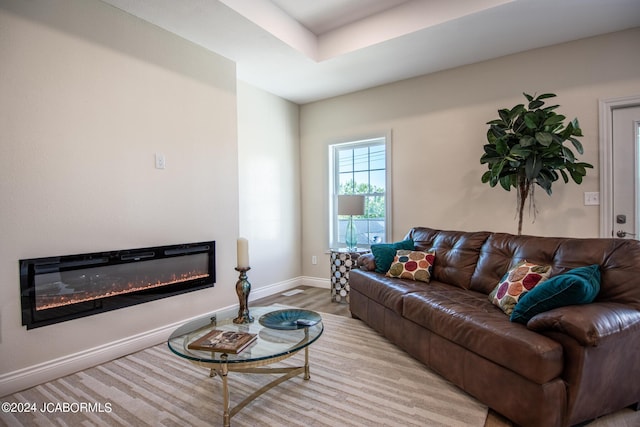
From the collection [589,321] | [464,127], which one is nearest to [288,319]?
[589,321]

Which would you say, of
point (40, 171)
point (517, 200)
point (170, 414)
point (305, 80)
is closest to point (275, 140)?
point (305, 80)

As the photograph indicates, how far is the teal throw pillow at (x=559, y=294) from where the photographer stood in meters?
1.66

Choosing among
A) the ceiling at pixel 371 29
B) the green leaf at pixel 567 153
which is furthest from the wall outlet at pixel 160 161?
the green leaf at pixel 567 153

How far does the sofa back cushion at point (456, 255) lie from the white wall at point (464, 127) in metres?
0.67

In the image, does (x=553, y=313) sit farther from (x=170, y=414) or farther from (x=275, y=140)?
(x=275, y=140)

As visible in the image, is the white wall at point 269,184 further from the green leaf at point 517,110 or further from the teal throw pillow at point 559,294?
the teal throw pillow at point 559,294

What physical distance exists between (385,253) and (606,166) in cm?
210

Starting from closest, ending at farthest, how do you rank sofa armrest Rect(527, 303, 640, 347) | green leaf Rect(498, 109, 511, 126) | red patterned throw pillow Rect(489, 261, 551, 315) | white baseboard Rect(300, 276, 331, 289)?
sofa armrest Rect(527, 303, 640, 347), red patterned throw pillow Rect(489, 261, 551, 315), green leaf Rect(498, 109, 511, 126), white baseboard Rect(300, 276, 331, 289)

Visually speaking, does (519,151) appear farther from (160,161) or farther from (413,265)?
(160,161)

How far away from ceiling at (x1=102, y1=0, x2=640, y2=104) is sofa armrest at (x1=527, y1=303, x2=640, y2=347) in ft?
7.33

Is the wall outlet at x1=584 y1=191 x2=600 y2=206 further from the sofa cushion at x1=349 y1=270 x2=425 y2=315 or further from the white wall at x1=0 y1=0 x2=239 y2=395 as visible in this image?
the white wall at x1=0 y1=0 x2=239 y2=395

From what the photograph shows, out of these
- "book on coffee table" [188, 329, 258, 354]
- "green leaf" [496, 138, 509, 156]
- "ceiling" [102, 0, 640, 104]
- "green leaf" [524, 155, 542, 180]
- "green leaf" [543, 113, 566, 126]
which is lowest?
"book on coffee table" [188, 329, 258, 354]

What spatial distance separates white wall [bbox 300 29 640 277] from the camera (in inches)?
118

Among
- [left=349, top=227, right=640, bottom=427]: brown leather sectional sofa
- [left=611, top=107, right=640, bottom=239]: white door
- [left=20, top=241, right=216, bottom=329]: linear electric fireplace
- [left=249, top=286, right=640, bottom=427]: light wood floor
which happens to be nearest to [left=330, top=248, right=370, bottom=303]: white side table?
[left=249, top=286, right=640, bottom=427]: light wood floor
